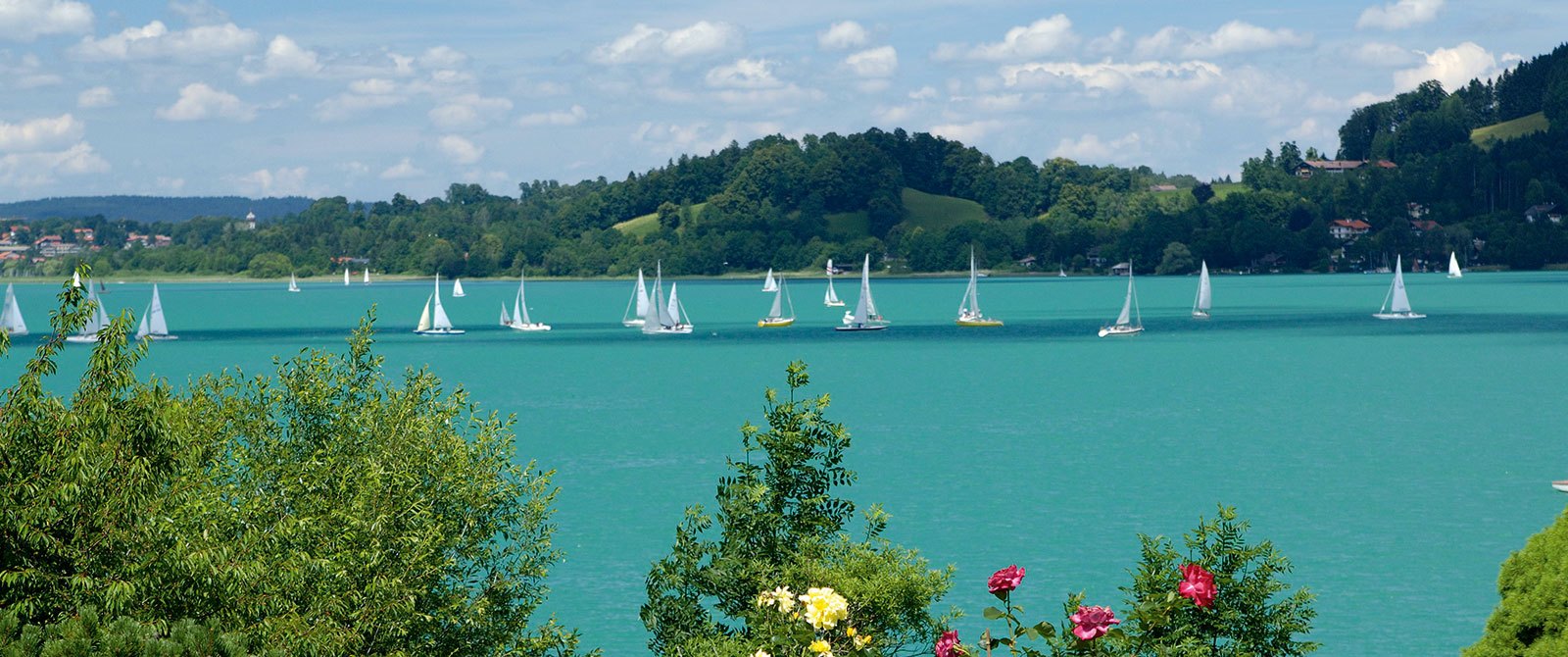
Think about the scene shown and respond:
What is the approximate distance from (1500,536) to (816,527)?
39.7 meters

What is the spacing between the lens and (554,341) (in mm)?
156750

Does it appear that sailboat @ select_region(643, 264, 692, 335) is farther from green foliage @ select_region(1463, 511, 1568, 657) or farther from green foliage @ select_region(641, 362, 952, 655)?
green foliage @ select_region(1463, 511, 1568, 657)

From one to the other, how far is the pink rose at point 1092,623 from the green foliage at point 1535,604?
6431 millimetres

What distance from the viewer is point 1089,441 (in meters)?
79.9

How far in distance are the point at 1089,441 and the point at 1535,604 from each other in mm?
64001

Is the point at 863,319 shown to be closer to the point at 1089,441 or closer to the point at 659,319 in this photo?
the point at 659,319

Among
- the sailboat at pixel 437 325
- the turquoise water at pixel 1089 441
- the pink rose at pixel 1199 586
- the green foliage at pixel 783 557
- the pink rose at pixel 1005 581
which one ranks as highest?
the pink rose at pixel 1005 581

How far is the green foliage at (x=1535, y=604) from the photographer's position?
53.1ft

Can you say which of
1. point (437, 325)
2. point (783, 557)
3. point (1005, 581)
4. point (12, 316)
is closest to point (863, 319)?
point (437, 325)

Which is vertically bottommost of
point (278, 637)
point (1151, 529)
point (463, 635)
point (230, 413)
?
point (1151, 529)

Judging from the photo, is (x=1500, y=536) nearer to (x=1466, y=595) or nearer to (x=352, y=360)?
(x=1466, y=595)

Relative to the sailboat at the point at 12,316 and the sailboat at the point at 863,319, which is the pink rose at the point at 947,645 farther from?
the sailboat at the point at 863,319

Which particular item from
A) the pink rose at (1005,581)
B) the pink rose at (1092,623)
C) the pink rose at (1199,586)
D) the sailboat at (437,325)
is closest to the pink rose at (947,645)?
the pink rose at (1005,581)

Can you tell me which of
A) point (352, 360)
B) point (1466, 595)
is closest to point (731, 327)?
point (1466, 595)
